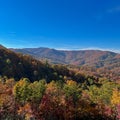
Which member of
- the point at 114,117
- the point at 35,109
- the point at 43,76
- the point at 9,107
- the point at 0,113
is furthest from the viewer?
the point at 43,76

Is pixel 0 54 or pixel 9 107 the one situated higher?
pixel 0 54

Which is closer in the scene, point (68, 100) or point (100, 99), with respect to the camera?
point (68, 100)

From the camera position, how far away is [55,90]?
94188mm

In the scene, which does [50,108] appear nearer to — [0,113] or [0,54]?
[0,113]

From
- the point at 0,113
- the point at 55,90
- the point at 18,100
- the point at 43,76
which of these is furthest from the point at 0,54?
the point at 0,113

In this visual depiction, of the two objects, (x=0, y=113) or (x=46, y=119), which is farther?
(x=46, y=119)

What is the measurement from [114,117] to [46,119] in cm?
2623

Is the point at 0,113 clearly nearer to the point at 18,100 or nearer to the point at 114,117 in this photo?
the point at 18,100

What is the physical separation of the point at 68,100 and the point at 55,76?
11537 cm

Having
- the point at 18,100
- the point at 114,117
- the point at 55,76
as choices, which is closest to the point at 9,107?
the point at 18,100

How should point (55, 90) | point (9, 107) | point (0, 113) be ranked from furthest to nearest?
point (55, 90), point (9, 107), point (0, 113)

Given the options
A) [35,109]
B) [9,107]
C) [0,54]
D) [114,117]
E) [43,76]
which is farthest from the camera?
[0,54]

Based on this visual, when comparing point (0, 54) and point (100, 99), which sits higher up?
point (0, 54)

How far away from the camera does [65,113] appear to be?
241ft
